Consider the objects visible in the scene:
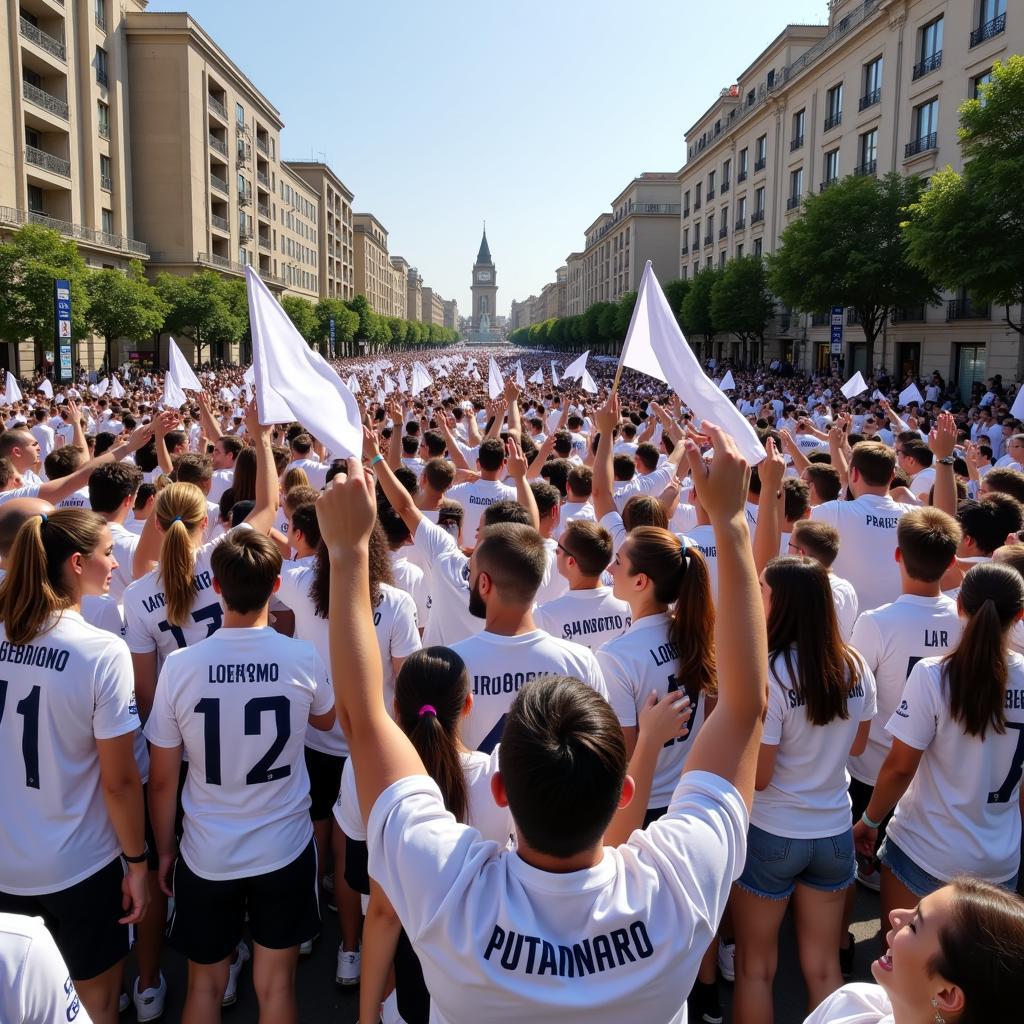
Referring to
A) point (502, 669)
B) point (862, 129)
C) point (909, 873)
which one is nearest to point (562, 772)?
point (502, 669)

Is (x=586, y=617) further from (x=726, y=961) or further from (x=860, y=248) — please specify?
(x=860, y=248)

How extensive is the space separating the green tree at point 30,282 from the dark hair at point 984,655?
1193 inches

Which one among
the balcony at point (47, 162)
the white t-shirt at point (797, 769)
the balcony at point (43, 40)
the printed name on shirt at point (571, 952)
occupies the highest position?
the balcony at point (43, 40)

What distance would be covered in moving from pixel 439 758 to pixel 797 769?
1452mm

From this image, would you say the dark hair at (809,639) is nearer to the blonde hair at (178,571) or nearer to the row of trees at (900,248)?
the blonde hair at (178,571)

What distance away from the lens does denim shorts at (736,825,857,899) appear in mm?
3131

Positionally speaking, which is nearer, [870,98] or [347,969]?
[347,969]

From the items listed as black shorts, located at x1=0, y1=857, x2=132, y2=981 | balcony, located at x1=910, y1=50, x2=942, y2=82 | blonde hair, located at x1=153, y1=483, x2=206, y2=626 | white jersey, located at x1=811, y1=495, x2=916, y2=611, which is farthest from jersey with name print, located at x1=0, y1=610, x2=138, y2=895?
balcony, located at x1=910, y1=50, x2=942, y2=82

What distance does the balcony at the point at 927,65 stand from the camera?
30.7 meters

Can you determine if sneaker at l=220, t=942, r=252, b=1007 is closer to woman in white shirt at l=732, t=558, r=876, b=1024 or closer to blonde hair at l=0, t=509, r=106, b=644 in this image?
blonde hair at l=0, t=509, r=106, b=644

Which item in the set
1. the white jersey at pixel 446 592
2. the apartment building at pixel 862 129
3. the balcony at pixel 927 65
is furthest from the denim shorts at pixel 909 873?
the balcony at pixel 927 65

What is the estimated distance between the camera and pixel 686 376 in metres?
3.28

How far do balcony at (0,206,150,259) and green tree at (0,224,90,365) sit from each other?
17.2 ft

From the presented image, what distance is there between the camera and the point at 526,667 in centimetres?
311
